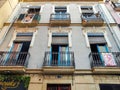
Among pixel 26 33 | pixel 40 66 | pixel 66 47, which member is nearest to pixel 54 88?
pixel 40 66

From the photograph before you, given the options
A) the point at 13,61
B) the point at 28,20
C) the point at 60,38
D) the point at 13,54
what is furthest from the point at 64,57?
the point at 28,20

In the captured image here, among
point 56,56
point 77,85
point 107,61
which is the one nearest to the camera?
point 77,85

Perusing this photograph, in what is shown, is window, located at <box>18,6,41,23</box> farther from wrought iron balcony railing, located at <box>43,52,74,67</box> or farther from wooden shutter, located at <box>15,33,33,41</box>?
wrought iron balcony railing, located at <box>43,52,74,67</box>

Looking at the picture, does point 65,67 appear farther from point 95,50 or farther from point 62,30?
point 62,30

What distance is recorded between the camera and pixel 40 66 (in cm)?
935

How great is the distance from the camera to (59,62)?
30.8ft

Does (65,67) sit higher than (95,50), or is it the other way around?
(95,50)

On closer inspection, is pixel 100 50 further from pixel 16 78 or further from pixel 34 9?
pixel 34 9

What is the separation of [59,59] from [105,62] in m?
2.36

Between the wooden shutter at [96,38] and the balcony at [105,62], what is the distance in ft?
4.72

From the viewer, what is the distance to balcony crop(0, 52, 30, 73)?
8695 mm

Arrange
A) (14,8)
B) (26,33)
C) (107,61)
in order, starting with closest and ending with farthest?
(107,61)
(26,33)
(14,8)

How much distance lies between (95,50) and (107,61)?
1761 millimetres

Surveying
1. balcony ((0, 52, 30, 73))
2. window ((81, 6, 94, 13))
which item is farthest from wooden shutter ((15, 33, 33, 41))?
window ((81, 6, 94, 13))
